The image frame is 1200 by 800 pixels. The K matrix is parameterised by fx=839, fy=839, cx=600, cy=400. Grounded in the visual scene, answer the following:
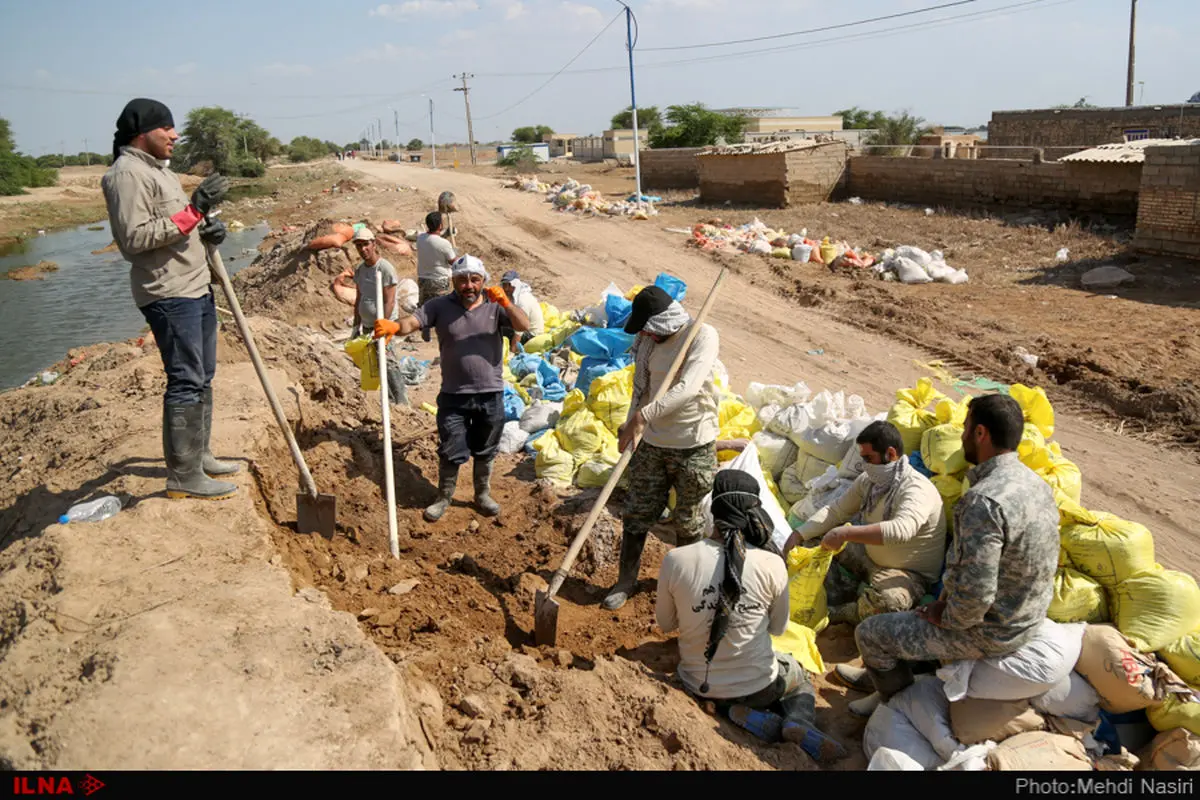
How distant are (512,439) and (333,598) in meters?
2.79

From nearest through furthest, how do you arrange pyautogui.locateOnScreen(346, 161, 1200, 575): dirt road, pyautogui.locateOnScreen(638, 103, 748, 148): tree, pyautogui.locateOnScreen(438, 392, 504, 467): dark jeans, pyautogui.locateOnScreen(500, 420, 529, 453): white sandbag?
pyautogui.locateOnScreen(438, 392, 504, 467): dark jeans, pyautogui.locateOnScreen(346, 161, 1200, 575): dirt road, pyautogui.locateOnScreen(500, 420, 529, 453): white sandbag, pyautogui.locateOnScreen(638, 103, 748, 148): tree

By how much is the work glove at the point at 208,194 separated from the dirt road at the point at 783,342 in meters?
5.01

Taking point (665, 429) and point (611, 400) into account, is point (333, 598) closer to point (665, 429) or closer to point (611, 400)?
point (665, 429)

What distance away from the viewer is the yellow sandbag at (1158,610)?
11.0 ft

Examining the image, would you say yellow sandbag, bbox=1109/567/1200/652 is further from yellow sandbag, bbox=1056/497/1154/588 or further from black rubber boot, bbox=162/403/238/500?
black rubber boot, bbox=162/403/238/500

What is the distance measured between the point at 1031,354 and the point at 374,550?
22.4 feet

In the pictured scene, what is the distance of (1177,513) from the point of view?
522cm

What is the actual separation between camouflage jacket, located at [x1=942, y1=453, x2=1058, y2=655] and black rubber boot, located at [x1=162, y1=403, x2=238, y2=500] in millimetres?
3335

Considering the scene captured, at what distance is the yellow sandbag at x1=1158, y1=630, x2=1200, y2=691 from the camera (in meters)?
3.28

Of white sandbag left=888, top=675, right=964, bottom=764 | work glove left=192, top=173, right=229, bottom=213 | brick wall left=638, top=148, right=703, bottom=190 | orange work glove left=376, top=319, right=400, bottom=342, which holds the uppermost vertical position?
brick wall left=638, top=148, right=703, bottom=190

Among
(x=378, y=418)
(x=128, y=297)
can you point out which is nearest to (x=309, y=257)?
(x=378, y=418)

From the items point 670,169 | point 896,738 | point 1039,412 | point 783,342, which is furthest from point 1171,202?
point 670,169

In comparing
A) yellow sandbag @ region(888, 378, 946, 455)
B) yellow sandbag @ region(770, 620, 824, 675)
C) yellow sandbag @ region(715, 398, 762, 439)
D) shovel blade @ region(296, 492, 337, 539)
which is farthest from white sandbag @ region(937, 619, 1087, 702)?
shovel blade @ region(296, 492, 337, 539)

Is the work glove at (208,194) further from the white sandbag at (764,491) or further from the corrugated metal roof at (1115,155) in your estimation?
the corrugated metal roof at (1115,155)
